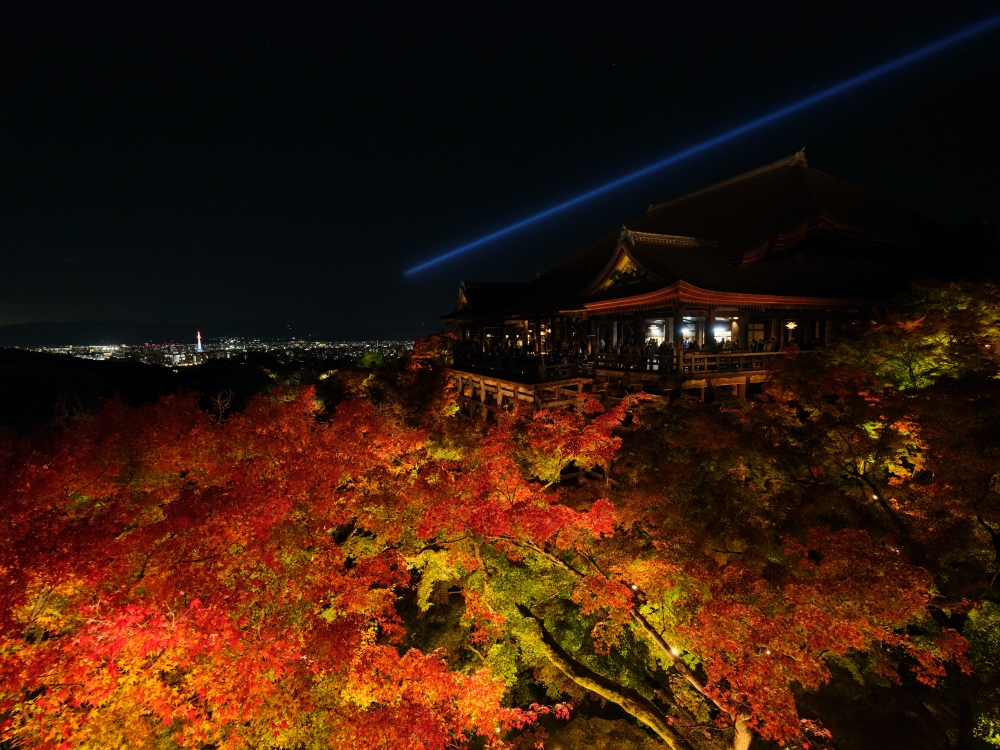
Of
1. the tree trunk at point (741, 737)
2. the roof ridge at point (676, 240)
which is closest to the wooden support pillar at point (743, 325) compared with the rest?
the roof ridge at point (676, 240)

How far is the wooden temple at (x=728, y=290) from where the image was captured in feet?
51.5

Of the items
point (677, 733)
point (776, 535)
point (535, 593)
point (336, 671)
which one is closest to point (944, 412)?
point (776, 535)

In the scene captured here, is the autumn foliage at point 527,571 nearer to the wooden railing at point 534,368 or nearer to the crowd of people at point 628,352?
the crowd of people at point 628,352

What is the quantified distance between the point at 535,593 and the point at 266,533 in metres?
7.32

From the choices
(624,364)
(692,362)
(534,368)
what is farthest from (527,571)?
(692,362)

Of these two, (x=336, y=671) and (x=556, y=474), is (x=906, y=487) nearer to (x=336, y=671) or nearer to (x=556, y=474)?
(x=556, y=474)

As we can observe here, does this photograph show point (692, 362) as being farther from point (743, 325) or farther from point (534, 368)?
point (534, 368)

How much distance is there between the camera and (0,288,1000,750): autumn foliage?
7156mm

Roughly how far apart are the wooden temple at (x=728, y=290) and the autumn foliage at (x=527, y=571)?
305cm

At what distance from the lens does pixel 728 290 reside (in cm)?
1522

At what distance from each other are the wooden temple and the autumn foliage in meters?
3.05

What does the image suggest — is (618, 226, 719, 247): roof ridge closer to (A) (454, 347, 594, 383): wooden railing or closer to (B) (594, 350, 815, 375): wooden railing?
(A) (454, 347, 594, 383): wooden railing

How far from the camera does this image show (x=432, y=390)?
25328 mm

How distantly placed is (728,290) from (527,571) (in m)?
11.4
